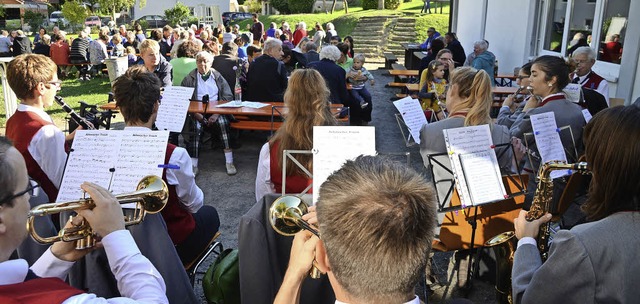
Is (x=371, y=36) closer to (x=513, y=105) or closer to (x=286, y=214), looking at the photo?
(x=513, y=105)

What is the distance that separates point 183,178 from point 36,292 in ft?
5.16

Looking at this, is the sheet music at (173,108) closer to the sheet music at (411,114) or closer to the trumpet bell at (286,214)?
the sheet music at (411,114)

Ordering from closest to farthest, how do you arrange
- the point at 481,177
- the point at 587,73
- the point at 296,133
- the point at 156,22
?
the point at 481,177, the point at 296,133, the point at 587,73, the point at 156,22

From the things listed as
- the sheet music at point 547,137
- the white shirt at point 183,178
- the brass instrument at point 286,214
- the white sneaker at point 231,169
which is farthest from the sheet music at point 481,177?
the white sneaker at point 231,169

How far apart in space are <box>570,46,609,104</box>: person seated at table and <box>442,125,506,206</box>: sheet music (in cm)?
357

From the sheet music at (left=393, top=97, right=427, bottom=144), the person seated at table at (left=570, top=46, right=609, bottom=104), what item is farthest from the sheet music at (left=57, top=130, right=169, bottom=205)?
the person seated at table at (left=570, top=46, right=609, bottom=104)

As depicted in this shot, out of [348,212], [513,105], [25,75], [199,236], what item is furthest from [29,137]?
[513,105]

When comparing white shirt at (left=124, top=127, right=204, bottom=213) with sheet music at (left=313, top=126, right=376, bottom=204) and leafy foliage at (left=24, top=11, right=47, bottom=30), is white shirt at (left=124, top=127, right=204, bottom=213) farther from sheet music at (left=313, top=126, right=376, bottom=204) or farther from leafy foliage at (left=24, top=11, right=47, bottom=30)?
leafy foliage at (left=24, top=11, right=47, bottom=30)

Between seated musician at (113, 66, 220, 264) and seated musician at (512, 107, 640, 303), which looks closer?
seated musician at (512, 107, 640, 303)

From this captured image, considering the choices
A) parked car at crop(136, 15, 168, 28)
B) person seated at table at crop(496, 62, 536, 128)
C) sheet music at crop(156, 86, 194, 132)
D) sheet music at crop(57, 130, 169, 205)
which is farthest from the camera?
parked car at crop(136, 15, 168, 28)

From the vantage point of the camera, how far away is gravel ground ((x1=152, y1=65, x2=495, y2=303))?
11.6 ft

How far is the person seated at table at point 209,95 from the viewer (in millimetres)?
6188

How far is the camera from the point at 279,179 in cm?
309

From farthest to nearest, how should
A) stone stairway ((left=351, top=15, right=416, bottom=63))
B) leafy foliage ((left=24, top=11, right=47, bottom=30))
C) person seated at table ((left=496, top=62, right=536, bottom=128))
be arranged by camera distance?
leafy foliage ((left=24, top=11, right=47, bottom=30)) < stone stairway ((left=351, top=15, right=416, bottom=63)) < person seated at table ((left=496, top=62, right=536, bottom=128))
